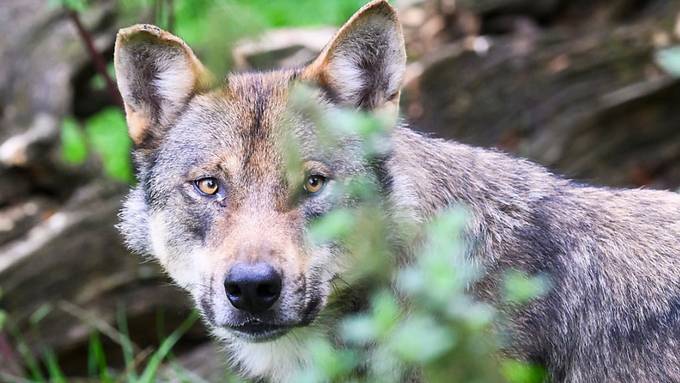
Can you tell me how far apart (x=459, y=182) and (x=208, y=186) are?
129 cm

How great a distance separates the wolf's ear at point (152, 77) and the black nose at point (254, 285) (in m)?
1.33

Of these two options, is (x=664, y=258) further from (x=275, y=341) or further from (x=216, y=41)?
(x=216, y=41)

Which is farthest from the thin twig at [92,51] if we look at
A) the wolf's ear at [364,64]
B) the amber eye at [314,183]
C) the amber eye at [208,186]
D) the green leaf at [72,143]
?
the amber eye at [314,183]

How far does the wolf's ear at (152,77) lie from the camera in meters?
4.90

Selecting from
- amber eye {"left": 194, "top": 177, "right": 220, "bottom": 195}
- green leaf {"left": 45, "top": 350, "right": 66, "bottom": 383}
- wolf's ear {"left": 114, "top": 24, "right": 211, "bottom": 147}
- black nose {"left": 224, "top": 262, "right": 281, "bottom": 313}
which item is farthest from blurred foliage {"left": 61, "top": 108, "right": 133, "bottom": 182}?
black nose {"left": 224, "top": 262, "right": 281, "bottom": 313}

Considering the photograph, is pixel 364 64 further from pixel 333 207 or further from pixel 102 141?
pixel 102 141

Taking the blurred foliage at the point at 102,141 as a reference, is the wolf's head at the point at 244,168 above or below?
above

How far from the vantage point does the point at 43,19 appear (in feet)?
29.7

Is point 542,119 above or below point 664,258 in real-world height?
below

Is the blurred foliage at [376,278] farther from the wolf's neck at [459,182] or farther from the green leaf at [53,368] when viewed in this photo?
the wolf's neck at [459,182]

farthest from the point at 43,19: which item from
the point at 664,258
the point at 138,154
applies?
the point at 664,258

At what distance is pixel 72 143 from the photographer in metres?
8.52

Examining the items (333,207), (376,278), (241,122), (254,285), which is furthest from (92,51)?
(254,285)

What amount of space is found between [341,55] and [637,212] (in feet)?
6.00
